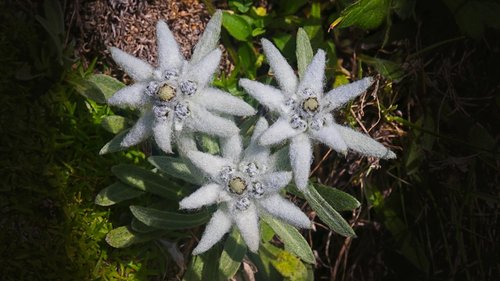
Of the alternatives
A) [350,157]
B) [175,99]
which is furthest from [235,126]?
[350,157]

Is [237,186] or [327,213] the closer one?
[237,186]

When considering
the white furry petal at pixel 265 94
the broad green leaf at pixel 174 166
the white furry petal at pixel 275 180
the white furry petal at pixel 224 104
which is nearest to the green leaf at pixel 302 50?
the white furry petal at pixel 265 94

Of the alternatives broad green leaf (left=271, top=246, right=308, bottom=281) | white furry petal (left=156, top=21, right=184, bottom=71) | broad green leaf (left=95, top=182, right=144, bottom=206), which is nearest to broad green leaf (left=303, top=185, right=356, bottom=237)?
broad green leaf (left=271, top=246, right=308, bottom=281)

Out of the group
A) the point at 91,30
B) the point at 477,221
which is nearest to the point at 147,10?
the point at 91,30

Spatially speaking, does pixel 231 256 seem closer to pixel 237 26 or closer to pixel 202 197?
pixel 202 197

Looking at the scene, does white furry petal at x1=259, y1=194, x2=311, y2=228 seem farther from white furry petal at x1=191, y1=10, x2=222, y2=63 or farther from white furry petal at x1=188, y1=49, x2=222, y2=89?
white furry petal at x1=191, y1=10, x2=222, y2=63

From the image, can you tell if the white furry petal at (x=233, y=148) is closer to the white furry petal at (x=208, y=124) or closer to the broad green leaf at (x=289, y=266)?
the white furry petal at (x=208, y=124)

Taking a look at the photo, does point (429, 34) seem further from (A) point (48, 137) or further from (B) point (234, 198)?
(A) point (48, 137)
